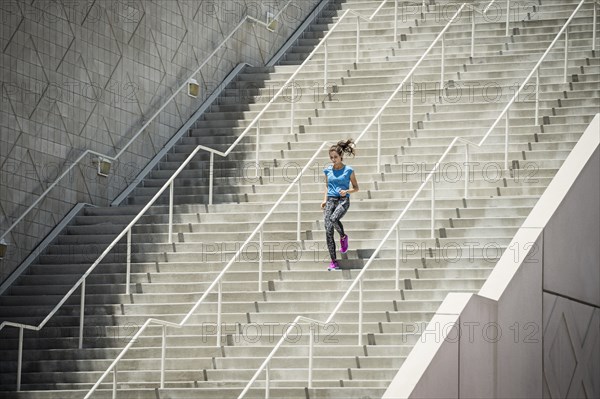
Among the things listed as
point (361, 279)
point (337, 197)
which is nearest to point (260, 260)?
point (337, 197)

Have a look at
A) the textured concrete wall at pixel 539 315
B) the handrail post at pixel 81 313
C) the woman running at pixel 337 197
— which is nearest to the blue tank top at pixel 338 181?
the woman running at pixel 337 197

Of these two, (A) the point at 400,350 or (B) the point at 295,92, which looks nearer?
(A) the point at 400,350

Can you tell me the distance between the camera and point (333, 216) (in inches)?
635

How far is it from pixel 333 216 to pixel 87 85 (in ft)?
19.7

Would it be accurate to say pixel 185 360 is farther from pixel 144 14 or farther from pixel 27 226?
pixel 144 14

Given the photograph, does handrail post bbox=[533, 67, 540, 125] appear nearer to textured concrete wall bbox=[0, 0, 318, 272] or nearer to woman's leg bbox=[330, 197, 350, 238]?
woman's leg bbox=[330, 197, 350, 238]

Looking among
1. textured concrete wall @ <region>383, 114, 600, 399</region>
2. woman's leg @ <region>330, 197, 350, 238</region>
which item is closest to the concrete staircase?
woman's leg @ <region>330, 197, 350, 238</region>

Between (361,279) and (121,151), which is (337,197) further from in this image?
(121,151)

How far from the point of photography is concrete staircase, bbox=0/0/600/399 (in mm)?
14852

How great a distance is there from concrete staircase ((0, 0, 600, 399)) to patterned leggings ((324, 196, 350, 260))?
1.18 ft

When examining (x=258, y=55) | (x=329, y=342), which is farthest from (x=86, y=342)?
(x=258, y=55)

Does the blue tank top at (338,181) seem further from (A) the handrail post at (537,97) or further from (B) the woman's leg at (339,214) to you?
(A) the handrail post at (537,97)

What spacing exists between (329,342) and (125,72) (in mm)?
8274

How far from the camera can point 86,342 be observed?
16.2 metres
